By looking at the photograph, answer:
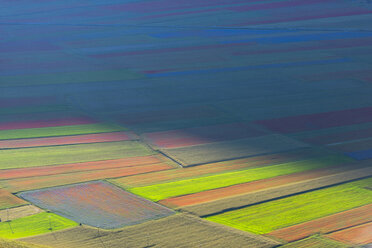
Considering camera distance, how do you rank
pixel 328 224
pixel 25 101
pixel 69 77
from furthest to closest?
pixel 69 77
pixel 25 101
pixel 328 224

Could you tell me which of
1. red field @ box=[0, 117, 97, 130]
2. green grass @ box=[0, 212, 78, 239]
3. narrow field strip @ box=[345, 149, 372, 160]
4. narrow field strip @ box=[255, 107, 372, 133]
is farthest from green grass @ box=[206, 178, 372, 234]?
red field @ box=[0, 117, 97, 130]

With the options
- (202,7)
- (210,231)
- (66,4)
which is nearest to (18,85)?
(210,231)

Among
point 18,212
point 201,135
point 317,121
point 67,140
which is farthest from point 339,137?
point 18,212

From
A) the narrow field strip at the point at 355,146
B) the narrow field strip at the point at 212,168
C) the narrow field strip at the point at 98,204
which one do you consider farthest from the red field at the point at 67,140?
the narrow field strip at the point at 355,146

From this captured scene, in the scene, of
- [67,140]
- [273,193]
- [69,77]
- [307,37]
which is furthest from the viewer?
[307,37]

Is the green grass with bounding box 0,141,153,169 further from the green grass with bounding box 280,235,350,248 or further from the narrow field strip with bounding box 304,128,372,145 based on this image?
the green grass with bounding box 280,235,350,248

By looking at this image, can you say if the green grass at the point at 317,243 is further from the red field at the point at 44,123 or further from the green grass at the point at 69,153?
the red field at the point at 44,123

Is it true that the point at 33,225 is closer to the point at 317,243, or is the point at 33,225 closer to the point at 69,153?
the point at 317,243

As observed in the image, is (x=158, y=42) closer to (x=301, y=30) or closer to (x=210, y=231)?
(x=301, y=30)
